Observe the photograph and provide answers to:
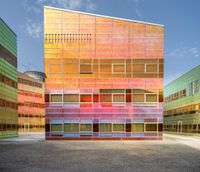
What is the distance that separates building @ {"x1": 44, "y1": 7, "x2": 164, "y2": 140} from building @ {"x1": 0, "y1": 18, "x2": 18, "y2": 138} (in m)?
8.05

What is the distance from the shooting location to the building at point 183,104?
38.2 metres

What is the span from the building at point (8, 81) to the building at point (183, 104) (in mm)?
35490

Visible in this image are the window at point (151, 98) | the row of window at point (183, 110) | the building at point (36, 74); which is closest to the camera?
the window at point (151, 98)

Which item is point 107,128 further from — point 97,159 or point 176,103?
point 176,103

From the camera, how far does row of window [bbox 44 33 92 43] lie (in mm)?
26078

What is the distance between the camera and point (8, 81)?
3038cm

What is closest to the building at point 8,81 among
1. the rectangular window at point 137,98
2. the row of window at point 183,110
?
the rectangular window at point 137,98

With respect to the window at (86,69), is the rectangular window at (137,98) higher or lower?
lower

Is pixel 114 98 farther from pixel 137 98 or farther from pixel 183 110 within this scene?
pixel 183 110

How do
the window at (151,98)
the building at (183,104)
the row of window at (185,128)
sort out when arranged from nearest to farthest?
the window at (151,98), the row of window at (185,128), the building at (183,104)

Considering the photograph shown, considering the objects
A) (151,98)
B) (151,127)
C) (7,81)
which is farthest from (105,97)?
(7,81)

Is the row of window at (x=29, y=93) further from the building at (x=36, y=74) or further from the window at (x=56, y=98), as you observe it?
the window at (x=56, y=98)

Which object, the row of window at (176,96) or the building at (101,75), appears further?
the row of window at (176,96)

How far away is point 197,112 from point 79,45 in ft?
92.3
